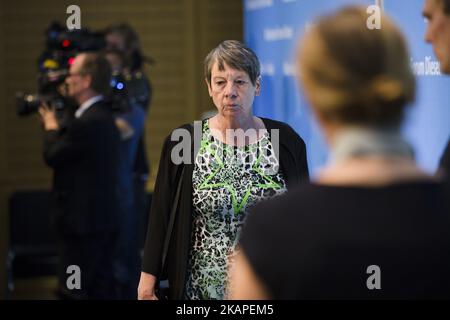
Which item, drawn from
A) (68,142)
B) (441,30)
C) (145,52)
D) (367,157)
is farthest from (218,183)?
(145,52)

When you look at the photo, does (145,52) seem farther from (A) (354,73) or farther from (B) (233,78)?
(A) (354,73)

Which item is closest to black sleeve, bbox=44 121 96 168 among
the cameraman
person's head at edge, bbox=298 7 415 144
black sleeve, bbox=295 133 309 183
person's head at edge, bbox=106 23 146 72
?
the cameraman

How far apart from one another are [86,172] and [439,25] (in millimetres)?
3609

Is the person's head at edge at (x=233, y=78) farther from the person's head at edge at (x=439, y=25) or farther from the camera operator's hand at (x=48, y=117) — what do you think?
the camera operator's hand at (x=48, y=117)

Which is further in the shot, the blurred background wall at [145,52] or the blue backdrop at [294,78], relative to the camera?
the blurred background wall at [145,52]

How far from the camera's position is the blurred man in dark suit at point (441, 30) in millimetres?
2371

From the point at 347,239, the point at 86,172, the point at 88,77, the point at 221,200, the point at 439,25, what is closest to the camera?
the point at 347,239

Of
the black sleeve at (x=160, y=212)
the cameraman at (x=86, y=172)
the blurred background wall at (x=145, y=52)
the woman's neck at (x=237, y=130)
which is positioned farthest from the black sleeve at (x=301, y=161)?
the blurred background wall at (x=145, y=52)

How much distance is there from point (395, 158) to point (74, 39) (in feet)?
15.6

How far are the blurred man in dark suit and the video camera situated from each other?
3.61 metres

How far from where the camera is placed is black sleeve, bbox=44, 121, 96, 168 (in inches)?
219

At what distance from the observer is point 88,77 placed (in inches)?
230

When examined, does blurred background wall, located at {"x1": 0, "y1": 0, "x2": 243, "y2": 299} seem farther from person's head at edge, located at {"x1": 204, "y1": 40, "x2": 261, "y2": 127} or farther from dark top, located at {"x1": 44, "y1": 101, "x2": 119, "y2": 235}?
person's head at edge, located at {"x1": 204, "y1": 40, "x2": 261, "y2": 127}

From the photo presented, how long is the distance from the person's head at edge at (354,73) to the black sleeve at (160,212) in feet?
5.89
